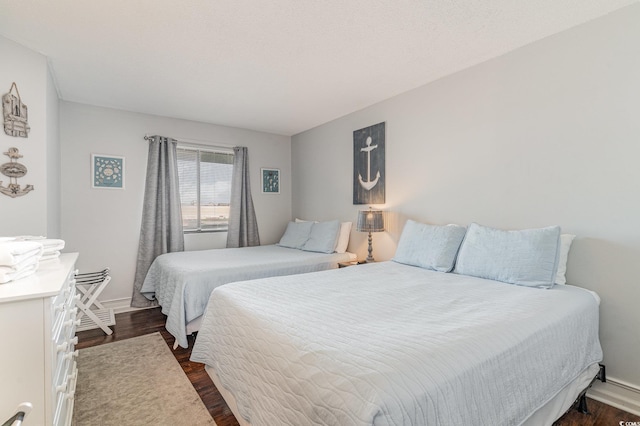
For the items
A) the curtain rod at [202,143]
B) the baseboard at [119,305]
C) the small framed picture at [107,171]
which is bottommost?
the baseboard at [119,305]

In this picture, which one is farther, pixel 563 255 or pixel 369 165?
pixel 369 165

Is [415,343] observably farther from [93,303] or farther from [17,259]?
[93,303]

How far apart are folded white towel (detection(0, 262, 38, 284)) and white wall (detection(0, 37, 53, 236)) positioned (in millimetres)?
1111

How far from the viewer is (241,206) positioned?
14.8 feet

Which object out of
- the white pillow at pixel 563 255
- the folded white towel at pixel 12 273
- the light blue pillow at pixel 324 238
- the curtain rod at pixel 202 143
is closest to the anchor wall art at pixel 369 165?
the light blue pillow at pixel 324 238

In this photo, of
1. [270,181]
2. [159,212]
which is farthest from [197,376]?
[270,181]

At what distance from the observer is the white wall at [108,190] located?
345 centimetres

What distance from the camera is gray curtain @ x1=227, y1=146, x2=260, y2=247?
4.46m

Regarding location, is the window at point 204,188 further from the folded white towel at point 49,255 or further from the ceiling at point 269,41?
the folded white towel at point 49,255

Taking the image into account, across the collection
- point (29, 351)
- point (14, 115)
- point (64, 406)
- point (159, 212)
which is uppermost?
point (14, 115)

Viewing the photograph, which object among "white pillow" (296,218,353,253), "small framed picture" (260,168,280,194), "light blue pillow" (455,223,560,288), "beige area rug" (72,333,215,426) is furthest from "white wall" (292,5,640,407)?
"beige area rug" (72,333,215,426)

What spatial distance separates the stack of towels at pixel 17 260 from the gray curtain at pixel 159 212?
2.44 metres

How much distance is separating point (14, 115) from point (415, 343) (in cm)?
294

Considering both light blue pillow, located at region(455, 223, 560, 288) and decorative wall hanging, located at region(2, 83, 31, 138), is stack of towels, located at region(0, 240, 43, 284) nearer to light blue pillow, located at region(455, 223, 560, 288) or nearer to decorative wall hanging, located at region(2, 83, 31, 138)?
decorative wall hanging, located at region(2, 83, 31, 138)
